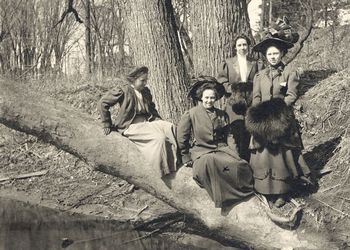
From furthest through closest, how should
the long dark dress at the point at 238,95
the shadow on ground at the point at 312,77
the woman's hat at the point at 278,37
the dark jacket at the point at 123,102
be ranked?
the shadow on ground at the point at 312,77 < the long dark dress at the point at 238,95 < the dark jacket at the point at 123,102 < the woman's hat at the point at 278,37

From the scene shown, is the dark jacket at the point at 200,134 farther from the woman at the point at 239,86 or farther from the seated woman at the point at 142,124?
the woman at the point at 239,86

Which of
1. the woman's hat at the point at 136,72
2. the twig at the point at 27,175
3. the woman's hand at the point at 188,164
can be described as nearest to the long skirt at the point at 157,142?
the woman's hand at the point at 188,164

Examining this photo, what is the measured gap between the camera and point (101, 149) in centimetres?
641

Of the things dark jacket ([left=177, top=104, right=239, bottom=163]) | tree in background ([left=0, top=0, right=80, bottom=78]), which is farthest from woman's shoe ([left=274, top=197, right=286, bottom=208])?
tree in background ([left=0, top=0, right=80, bottom=78])

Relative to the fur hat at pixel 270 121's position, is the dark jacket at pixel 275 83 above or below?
above

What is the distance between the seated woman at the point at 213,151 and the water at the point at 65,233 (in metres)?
1.77

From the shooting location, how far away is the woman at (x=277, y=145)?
6.00 metres

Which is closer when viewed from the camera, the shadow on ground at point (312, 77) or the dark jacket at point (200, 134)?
the dark jacket at point (200, 134)

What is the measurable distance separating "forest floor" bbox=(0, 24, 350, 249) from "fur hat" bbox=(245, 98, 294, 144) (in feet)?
2.67

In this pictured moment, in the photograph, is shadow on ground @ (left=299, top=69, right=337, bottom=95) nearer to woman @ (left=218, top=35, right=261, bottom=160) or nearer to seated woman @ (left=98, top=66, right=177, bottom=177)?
woman @ (left=218, top=35, right=261, bottom=160)

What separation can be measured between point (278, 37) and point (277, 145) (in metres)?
1.36

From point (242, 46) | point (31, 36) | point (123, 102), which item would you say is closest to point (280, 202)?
point (242, 46)

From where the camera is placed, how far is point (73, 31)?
2059 cm

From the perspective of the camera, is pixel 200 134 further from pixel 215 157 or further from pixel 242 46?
pixel 242 46
